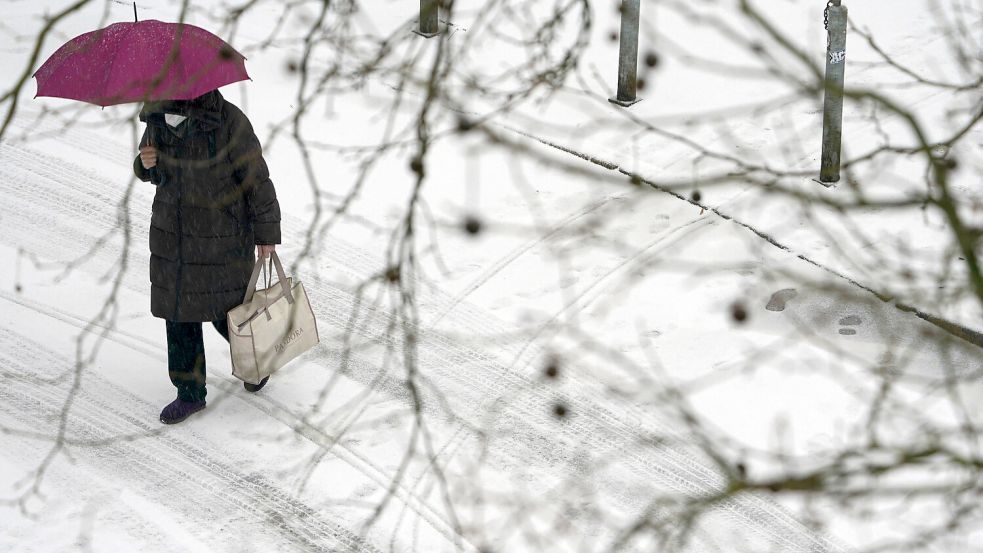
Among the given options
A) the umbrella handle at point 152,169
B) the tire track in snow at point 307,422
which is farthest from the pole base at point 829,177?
the umbrella handle at point 152,169

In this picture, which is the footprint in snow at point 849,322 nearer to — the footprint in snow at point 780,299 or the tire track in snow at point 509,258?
the footprint in snow at point 780,299

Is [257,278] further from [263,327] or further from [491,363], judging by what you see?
[491,363]

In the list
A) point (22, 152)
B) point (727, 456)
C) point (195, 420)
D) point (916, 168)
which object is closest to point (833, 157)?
point (916, 168)

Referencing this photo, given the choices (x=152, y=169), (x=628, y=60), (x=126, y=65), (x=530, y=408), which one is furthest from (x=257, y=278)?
(x=628, y=60)

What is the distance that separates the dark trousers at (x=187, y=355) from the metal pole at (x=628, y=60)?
3502 millimetres

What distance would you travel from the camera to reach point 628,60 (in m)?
8.18

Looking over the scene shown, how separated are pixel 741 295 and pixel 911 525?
71.4 inches

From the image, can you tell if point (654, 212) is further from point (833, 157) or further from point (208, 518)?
point (208, 518)

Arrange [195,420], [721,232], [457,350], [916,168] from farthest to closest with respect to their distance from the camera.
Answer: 1. [916,168]
2. [721,232]
3. [457,350]
4. [195,420]

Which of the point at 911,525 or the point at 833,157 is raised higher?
the point at 833,157

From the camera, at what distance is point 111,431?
5617 millimetres

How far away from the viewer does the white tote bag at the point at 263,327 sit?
17.6 ft

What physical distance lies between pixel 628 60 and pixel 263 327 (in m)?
3.62

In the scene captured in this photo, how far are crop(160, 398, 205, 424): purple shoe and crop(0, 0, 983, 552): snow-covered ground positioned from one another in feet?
0.21
